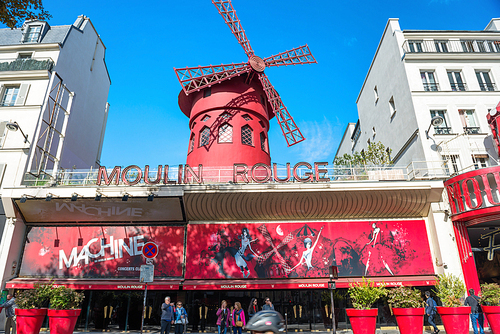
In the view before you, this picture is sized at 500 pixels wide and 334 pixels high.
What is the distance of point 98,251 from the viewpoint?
1329 centimetres

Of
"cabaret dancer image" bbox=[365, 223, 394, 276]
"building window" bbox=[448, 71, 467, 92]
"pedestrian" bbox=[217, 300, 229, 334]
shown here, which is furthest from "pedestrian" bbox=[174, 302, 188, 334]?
"building window" bbox=[448, 71, 467, 92]

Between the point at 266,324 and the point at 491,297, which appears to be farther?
the point at 491,297

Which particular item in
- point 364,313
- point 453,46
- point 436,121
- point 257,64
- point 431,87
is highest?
point 453,46

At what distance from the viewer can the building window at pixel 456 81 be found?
15773 millimetres

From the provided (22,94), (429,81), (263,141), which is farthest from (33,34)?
(429,81)

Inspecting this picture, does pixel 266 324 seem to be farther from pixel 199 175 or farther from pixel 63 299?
pixel 199 175

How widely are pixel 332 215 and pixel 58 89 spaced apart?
48.2ft

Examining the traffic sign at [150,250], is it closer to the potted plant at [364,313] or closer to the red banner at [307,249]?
the red banner at [307,249]

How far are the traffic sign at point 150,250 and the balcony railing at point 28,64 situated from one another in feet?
33.3

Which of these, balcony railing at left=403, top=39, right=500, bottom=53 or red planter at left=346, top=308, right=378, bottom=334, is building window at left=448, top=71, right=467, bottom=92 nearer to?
balcony railing at left=403, top=39, right=500, bottom=53

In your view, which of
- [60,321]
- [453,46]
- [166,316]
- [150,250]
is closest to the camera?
[60,321]

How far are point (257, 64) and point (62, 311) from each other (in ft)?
45.8

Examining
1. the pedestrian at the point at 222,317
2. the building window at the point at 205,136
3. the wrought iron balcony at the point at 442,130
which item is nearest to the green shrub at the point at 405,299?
the pedestrian at the point at 222,317

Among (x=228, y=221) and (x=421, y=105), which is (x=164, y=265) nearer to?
(x=228, y=221)
